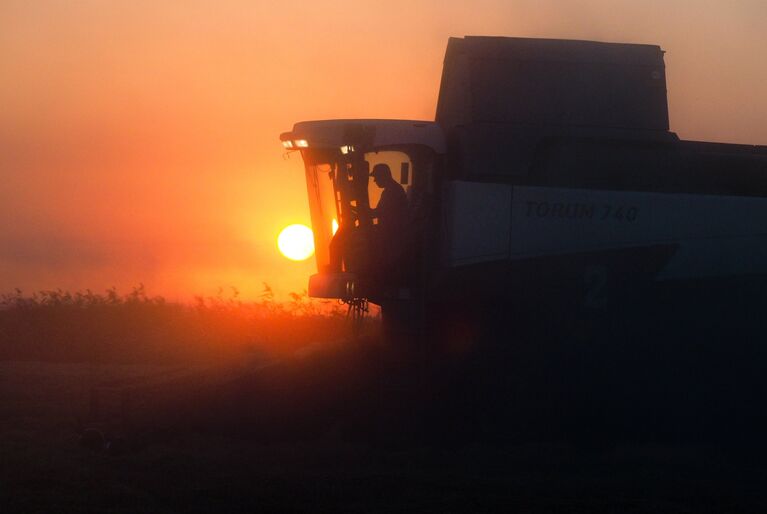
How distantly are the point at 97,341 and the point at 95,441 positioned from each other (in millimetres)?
9232

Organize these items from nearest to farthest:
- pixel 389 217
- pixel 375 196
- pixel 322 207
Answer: pixel 389 217 → pixel 375 196 → pixel 322 207

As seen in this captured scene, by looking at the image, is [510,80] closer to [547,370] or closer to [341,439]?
[547,370]

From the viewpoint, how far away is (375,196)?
421 inches

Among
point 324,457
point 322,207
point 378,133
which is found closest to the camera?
point 324,457

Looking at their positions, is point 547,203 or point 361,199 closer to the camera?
point 547,203

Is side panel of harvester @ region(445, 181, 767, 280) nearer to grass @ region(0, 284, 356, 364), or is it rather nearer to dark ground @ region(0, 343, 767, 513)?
dark ground @ region(0, 343, 767, 513)

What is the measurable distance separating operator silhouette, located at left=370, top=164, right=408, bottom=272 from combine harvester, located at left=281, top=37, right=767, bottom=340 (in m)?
0.03

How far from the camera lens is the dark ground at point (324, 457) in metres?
7.88

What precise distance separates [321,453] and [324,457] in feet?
0.43

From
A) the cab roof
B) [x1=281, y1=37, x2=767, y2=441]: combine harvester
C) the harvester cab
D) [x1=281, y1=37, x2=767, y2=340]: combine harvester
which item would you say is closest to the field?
[x1=281, y1=37, x2=767, y2=441]: combine harvester

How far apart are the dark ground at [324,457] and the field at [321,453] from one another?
17 mm

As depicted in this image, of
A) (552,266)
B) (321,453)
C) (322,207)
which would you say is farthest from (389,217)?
(321,453)

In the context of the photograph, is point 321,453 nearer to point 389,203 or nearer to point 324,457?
point 324,457

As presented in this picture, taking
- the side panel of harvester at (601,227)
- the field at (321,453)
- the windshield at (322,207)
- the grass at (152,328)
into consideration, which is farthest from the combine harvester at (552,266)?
the grass at (152,328)
